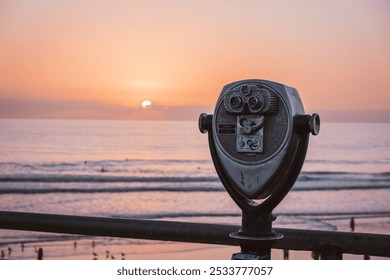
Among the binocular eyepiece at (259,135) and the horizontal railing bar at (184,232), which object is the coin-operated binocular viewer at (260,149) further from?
the horizontal railing bar at (184,232)

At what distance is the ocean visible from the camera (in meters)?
10.2

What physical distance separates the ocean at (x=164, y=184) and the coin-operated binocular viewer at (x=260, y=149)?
5.36 meters

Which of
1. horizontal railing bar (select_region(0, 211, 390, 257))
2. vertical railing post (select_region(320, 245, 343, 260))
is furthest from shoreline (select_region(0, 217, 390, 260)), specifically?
vertical railing post (select_region(320, 245, 343, 260))

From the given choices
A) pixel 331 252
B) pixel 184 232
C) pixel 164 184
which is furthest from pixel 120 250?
pixel 164 184

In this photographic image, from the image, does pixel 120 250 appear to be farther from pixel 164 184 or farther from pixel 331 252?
pixel 164 184

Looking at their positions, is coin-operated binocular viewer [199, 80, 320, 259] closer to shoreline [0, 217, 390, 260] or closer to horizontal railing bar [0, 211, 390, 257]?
horizontal railing bar [0, 211, 390, 257]

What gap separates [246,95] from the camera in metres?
2.31

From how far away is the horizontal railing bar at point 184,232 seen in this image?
2307mm

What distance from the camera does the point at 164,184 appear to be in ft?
46.5

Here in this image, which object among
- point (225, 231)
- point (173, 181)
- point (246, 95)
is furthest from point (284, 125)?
point (173, 181)

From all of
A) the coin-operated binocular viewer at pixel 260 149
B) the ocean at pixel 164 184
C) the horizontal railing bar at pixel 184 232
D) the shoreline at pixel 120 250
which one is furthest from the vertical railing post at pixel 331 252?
the ocean at pixel 164 184

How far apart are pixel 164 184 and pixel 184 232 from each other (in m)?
11.7
